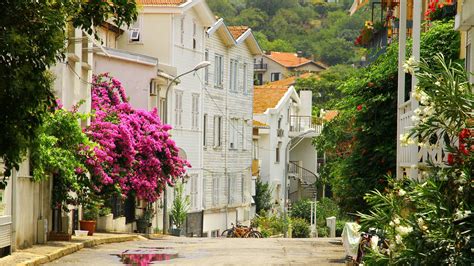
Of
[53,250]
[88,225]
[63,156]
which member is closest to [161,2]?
[88,225]

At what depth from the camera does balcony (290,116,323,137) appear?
264ft

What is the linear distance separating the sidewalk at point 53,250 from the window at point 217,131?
24683mm

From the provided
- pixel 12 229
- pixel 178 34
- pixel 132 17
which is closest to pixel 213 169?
pixel 178 34

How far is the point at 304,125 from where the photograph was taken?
83688mm

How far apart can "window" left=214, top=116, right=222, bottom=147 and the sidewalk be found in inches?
972

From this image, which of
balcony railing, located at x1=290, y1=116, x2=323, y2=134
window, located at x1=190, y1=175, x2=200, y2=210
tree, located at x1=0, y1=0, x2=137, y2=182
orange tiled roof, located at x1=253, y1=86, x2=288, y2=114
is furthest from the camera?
balcony railing, located at x1=290, y1=116, x2=323, y2=134

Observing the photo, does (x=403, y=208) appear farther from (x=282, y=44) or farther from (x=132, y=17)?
(x=282, y=44)

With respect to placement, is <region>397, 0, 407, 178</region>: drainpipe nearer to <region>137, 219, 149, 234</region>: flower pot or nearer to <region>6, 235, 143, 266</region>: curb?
<region>6, 235, 143, 266</region>: curb

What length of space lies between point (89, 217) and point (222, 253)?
23.8 feet

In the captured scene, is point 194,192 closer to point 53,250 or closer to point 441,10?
point 53,250

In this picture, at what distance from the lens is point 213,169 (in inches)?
2288

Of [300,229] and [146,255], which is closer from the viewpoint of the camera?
[146,255]

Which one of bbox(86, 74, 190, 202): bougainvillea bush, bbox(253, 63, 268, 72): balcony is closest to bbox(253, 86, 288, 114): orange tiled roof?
bbox(86, 74, 190, 202): bougainvillea bush

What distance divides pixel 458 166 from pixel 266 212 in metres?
58.5
